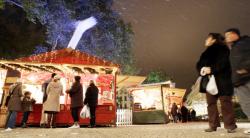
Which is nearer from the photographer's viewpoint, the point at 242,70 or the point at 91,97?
the point at 242,70

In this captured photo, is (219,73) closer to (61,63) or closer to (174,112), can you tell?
(61,63)

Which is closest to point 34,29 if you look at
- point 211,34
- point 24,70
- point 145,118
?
point 145,118

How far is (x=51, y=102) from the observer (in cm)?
1109

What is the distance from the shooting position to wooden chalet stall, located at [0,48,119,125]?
41.2 ft

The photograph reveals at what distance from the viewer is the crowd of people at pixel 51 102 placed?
10289mm

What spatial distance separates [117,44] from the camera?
99.5 ft

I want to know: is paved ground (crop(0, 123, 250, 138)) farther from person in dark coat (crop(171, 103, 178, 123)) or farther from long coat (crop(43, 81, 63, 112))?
person in dark coat (crop(171, 103, 178, 123))

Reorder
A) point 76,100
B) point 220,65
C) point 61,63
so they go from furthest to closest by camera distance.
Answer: point 61,63
point 76,100
point 220,65

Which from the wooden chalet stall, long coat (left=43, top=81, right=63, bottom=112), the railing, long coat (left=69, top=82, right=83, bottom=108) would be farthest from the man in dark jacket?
the railing

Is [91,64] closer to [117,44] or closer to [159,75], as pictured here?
Result: [117,44]

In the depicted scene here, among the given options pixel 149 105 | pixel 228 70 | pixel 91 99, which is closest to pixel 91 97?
pixel 91 99

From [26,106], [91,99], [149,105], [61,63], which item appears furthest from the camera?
[149,105]

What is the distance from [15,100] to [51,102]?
4.11 ft

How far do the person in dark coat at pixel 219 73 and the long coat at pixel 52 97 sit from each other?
5.74 metres
